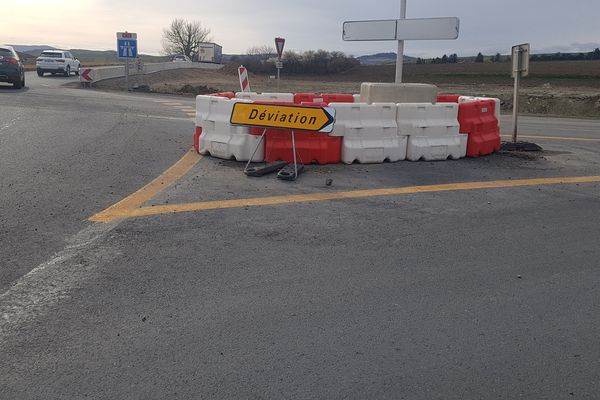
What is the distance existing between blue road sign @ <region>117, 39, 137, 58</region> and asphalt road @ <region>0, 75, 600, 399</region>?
22311 millimetres

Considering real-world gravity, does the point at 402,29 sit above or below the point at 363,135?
above

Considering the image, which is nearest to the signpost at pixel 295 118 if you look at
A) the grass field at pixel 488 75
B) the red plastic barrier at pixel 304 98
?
the red plastic barrier at pixel 304 98

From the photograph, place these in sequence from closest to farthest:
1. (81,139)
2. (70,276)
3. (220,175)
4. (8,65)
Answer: (70,276), (220,175), (81,139), (8,65)

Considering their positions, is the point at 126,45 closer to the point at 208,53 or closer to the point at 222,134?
the point at 222,134

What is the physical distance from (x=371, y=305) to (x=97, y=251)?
2.50 metres

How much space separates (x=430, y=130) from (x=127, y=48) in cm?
2291

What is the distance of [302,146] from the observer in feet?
29.1

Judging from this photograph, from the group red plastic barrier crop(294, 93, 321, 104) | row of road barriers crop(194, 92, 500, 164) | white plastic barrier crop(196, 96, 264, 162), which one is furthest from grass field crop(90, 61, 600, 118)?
A: white plastic barrier crop(196, 96, 264, 162)

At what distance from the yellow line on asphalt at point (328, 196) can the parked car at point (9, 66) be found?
18702 millimetres

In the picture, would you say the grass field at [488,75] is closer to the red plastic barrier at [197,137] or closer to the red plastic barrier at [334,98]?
the red plastic barrier at [334,98]

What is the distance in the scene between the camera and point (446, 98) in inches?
508

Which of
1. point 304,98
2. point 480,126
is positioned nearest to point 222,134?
point 304,98

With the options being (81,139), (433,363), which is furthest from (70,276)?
(81,139)

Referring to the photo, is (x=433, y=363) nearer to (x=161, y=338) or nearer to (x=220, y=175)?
(x=161, y=338)
